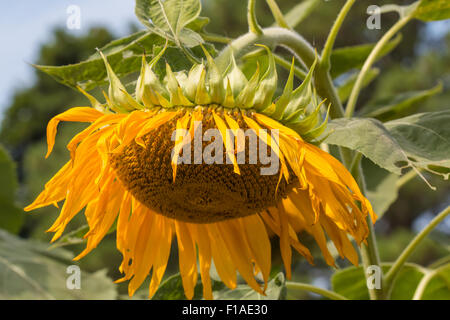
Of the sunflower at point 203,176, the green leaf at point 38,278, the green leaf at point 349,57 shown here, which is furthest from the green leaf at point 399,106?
the green leaf at point 38,278

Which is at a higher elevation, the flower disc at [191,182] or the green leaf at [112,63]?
the green leaf at [112,63]

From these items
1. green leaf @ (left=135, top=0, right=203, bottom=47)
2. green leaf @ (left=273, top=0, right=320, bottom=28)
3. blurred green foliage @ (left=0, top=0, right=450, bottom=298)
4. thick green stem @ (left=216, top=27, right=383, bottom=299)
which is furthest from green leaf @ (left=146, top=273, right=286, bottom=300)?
blurred green foliage @ (left=0, top=0, right=450, bottom=298)

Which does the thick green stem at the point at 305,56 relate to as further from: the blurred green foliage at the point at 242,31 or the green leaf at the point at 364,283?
the blurred green foliage at the point at 242,31

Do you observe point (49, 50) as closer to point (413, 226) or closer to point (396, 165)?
point (413, 226)

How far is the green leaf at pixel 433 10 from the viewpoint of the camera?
3.09 ft

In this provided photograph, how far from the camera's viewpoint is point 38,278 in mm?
1282

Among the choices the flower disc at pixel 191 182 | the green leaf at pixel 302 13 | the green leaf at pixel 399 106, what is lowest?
the flower disc at pixel 191 182

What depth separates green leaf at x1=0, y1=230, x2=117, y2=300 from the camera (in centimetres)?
116

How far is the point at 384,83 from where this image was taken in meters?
7.02

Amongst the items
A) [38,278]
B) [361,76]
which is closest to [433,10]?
[361,76]

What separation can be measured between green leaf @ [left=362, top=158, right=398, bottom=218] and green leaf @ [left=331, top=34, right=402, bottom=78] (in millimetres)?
219

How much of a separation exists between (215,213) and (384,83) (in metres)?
6.63

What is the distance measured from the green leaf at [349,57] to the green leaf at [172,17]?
469 millimetres
